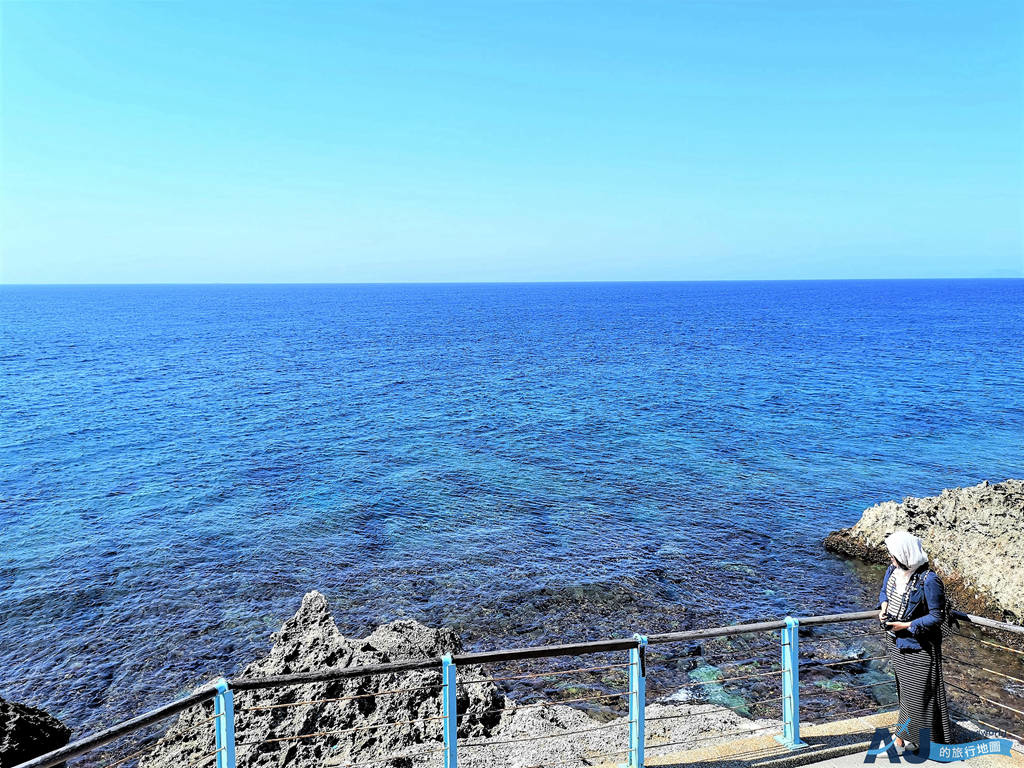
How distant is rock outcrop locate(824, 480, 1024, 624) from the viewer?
1780 centimetres

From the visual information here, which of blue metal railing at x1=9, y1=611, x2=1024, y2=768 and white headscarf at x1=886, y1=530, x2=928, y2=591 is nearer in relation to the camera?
blue metal railing at x1=9, y1=611, x2=1024, y2=768

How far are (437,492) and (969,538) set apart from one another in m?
18.1

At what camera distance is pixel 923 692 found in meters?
6.59

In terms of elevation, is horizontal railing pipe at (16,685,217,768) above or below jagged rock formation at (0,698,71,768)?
above

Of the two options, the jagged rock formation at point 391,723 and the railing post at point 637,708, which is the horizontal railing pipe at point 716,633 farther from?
the jagged rock formation at point 391,723

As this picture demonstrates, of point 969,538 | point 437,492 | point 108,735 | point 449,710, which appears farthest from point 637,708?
point 437,492

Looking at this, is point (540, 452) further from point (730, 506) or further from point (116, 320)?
point (116, 320)

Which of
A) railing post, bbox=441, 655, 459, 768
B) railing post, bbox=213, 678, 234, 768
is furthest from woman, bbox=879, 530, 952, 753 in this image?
railing post, bbox=213, 678, 234, 768

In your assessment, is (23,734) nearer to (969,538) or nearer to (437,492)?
(437,492)

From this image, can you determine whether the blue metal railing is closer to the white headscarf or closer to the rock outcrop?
the white headscarf

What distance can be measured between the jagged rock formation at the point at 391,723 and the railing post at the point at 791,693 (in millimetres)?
1878

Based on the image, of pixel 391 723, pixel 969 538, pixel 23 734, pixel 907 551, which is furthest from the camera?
pixel 969 538

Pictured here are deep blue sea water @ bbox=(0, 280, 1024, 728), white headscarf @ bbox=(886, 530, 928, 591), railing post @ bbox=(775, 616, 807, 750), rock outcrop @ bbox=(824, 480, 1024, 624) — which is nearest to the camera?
white headscarf @ bbox=(886, 530, 928, 591)

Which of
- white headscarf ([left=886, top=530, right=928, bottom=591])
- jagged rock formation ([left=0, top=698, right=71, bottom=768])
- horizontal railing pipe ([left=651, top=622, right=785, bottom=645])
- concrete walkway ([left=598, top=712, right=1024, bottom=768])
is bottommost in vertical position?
jagged rock formation ([left=0, top=698, right=71, bottom=768])
